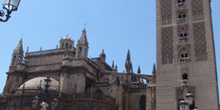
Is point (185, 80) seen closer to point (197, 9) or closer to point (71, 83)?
point (197, 9)

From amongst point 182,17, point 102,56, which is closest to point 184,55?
point 182,17

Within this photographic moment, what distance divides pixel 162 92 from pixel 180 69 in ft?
9.99

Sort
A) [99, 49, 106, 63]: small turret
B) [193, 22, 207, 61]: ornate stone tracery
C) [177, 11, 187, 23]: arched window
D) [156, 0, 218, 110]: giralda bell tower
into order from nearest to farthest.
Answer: [156, 0, 218, 110]: giralda bell tower
[193, 22, 207, 61]: ornate stone tracery
[177, 11, 187, 23]: arched window
[99, 49, 106, 63]: small turret

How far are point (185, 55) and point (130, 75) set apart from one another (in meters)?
17.1

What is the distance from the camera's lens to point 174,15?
31.9 m

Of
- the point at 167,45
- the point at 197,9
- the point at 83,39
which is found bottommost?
the point at 167,45

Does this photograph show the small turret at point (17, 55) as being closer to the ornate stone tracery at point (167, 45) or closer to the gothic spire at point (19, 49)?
the gothic spire at point (19, 49)

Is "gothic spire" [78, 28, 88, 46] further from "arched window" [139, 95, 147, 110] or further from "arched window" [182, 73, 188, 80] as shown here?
"arched window" [182, 73, 188, 80]

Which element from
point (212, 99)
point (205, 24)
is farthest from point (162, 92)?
point (205, 24)

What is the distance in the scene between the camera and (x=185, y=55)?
3005cm

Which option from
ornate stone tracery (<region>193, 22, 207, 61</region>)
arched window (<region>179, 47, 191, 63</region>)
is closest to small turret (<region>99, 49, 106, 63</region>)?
arched window (<region>179, 47, 191, 63</region>)

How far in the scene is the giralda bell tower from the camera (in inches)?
1104

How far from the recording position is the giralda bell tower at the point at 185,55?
2805 cm

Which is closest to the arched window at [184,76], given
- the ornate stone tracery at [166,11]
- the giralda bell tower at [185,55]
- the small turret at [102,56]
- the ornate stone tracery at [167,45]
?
the giralda bell tower at [185,55]
